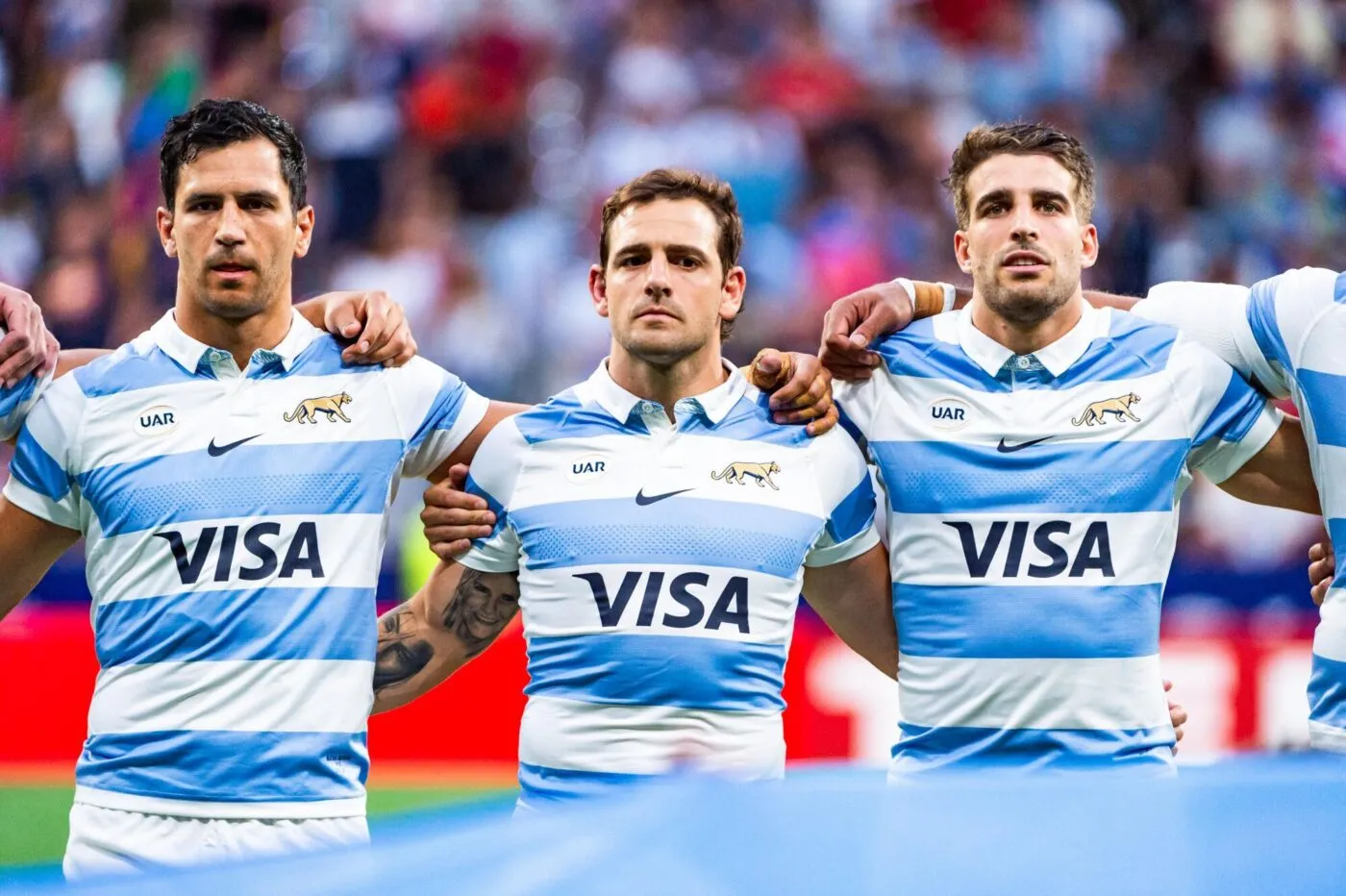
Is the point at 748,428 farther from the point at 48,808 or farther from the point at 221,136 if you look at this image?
the point at 48,808

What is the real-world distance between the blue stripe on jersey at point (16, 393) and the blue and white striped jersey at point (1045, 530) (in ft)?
7.40

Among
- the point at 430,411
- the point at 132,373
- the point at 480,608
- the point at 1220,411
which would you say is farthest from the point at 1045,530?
the point at 132,373

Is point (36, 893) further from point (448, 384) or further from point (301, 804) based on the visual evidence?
point (448, 384)

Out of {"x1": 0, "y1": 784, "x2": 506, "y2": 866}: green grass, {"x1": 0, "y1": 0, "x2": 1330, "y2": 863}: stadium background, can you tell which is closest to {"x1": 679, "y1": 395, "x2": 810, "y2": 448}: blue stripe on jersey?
{"x1": 0, "y1": 784, "x2": 506, "y2": 866}: green grass

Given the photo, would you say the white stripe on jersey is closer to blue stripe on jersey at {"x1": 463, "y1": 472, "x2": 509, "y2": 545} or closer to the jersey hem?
the jersey hem

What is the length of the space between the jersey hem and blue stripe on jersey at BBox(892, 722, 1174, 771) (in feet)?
5.27

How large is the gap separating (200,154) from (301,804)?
1707 millimetres

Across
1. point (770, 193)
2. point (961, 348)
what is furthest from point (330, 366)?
point (770, 193)

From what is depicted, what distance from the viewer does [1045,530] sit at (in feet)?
15.5

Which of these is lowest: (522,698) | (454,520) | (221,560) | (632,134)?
(522,698)

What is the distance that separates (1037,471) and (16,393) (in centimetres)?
270

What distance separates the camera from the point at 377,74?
13398 millimetres

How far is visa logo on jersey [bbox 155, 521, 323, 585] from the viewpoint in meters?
4.55

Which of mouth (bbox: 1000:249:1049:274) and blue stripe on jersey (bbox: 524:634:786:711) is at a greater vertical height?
mouth (bbox: 1000:249:1049:274)
